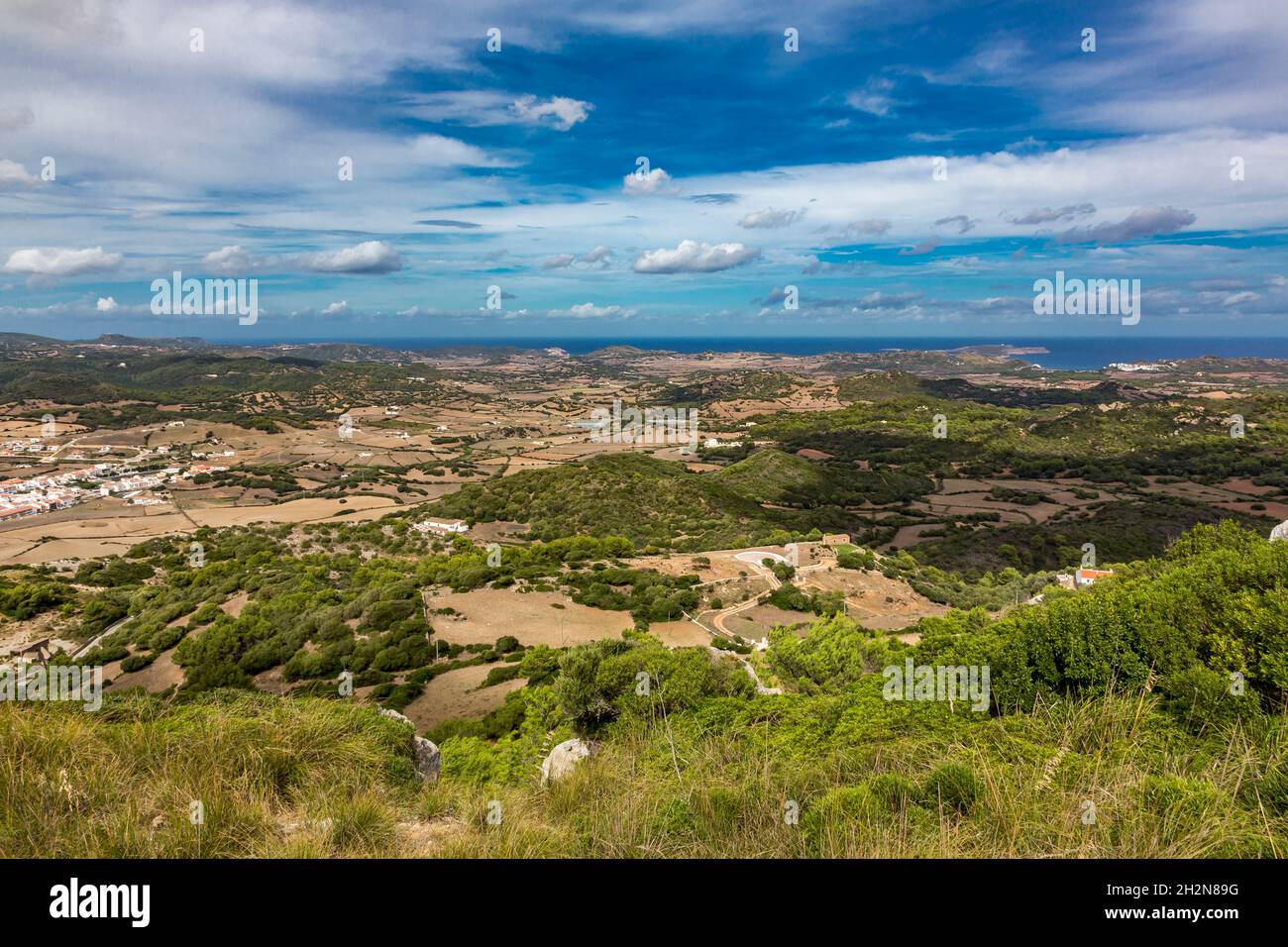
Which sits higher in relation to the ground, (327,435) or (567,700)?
(327,435)

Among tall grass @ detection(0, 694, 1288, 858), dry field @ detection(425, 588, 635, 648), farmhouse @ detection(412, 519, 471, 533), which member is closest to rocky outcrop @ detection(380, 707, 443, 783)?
tall grass @ detection(0, 694, 1288, 858)

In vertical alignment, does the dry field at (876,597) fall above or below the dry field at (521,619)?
below

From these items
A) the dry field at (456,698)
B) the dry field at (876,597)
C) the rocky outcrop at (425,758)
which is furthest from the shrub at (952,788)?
the dry field at (876,597)

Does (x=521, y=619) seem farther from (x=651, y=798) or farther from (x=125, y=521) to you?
(x=125, y=521)

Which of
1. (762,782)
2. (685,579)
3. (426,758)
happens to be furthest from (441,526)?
(762,782)

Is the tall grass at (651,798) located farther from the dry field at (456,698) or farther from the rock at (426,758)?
the dry field at (456,698)

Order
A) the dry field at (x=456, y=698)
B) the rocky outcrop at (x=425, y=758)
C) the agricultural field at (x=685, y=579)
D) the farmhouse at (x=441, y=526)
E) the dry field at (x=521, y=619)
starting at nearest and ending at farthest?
the agricultural field at (x=685, y=579), the rocky outcrop at (x=425, y=758), the dry field at (x=456, y=698), the dry field at (x=521, y=619), the farmhouse at (x=441, y=526)

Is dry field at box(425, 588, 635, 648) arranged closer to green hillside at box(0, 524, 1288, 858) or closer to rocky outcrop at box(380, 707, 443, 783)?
rocky outcrop at box(380, 707, 443, 783)

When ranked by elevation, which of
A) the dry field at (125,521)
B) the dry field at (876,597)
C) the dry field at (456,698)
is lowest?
the dry field at (876,597)

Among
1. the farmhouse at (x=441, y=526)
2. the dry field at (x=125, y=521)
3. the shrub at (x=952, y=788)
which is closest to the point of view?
the shrub at (x=952, y=788)
